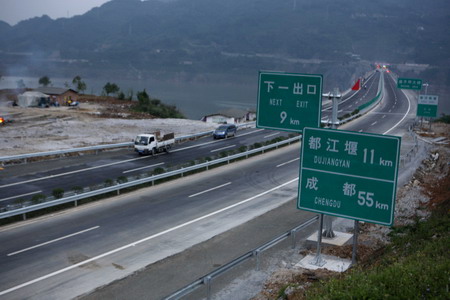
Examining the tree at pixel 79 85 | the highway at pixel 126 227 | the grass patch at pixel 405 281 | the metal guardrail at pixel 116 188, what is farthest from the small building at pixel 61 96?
the grass patch at pixel 405 281

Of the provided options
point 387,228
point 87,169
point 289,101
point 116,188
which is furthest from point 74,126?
point 387,228

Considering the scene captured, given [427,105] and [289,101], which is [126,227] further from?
[427,105]

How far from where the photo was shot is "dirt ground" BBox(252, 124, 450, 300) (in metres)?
13.7

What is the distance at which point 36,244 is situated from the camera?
18484 mm

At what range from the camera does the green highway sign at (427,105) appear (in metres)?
54.0

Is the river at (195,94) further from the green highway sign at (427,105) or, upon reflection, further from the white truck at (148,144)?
the white truck at (148,144)

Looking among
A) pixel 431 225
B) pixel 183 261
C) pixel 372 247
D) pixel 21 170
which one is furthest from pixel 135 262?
pixel 21 170

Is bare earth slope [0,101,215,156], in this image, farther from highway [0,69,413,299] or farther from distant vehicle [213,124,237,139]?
highway [0,69,413,299]

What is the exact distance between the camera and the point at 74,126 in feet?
174

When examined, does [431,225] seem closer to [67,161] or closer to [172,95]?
[67,161]

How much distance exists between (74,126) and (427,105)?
133 ft

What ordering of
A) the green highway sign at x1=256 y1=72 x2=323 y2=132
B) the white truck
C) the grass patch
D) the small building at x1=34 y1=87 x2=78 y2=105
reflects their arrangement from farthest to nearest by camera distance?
the small building at x1=34 y1=87 x2=78 y2=105
the white truck
the green highway sign at x1=256 y1=72 x2=323 y2=132
the grass patch

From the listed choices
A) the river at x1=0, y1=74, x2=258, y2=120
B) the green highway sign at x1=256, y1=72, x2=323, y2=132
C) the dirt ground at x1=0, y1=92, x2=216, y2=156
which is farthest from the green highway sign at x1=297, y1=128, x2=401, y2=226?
the river at x1=0, y1=74, x2=258, y2=120

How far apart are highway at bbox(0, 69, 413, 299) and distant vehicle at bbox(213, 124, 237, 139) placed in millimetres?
13391
